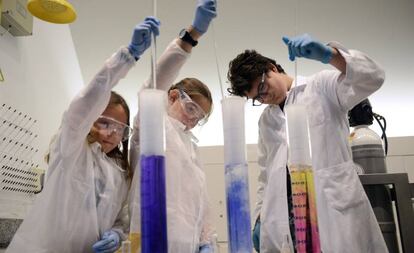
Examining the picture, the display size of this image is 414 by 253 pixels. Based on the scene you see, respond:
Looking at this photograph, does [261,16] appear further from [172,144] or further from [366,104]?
[172,144]

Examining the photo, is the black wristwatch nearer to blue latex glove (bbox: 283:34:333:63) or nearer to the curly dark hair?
blue latex glove (bbox: 283:34:333:63)

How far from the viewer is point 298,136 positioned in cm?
81

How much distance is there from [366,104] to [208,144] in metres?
1.63

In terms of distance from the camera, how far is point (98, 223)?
118 cm

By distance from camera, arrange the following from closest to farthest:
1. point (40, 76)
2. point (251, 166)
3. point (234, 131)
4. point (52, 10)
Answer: point (234, 131) → point (52, 10) → point (40, 76) → point (251, 166)

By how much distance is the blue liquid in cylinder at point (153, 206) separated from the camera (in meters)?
0.62

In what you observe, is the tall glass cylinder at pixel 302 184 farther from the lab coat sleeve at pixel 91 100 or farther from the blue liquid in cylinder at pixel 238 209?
the lab coat sleeve at pixel 91 100

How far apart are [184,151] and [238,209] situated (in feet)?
1.68

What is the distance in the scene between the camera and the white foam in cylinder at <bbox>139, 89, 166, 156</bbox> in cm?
66

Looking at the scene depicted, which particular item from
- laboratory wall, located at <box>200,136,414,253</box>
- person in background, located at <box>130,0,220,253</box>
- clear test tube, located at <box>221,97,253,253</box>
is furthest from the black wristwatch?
laboratory wall, located at <box>200,136,414,253</box>

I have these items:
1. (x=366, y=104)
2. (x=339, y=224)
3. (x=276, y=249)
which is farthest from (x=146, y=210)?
(x=366, y=104)

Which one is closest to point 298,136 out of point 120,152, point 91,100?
point 91,100

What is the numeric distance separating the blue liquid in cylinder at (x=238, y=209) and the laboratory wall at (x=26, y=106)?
142 cm

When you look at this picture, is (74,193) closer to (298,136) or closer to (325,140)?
(298,136)
